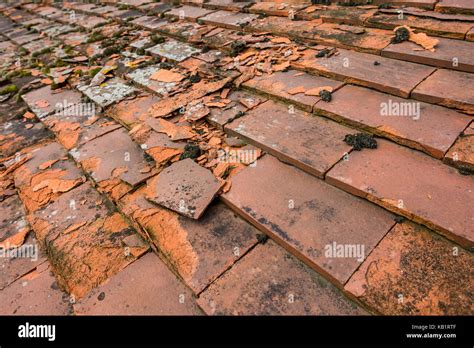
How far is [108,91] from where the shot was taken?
3.87 m

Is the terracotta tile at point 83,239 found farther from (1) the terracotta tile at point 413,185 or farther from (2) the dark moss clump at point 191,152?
(1) the terracotta tile at point 413,185

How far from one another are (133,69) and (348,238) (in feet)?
12.3

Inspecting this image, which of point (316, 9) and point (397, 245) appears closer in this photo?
point (397, 245)

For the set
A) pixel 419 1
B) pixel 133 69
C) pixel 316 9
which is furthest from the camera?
pixel 133 69

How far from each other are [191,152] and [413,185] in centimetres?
175

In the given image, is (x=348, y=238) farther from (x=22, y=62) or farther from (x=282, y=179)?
Answer: (x=22, y=62)

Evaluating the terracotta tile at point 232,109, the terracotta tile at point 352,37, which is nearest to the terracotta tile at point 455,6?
the terracotta tile at point 352,37

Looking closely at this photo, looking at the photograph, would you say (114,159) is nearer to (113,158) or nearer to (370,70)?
(113,158)

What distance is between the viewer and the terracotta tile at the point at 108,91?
3703 mm

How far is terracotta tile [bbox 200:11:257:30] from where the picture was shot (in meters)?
4.34

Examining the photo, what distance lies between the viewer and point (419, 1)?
3.31 m

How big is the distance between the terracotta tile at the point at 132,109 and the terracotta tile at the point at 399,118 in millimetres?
1926
